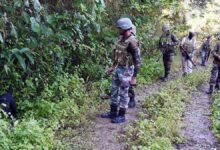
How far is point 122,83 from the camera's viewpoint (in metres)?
6.40

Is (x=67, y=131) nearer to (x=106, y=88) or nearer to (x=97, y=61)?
(x=106, y=88)

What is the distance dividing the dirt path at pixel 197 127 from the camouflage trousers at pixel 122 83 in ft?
4.08

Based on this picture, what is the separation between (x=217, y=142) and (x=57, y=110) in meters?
2.92

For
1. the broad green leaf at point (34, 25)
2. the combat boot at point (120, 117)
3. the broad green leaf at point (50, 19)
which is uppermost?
the broad green leaf at point (50, 19)

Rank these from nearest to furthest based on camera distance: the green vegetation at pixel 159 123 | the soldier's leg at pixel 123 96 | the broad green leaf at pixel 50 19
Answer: the green vegetation at pixel 159 123 → the soldier's leg at pixel 123 96 → the broad green leaf at pixel 50 19

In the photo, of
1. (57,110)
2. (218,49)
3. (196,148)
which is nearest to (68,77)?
(57,110)

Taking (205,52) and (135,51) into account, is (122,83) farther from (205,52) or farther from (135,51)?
(205,52)

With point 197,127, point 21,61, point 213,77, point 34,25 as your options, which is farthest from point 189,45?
point 21,61

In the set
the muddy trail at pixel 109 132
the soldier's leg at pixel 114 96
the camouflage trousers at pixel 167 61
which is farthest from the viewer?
the camouflage trousers at pixel 167 61

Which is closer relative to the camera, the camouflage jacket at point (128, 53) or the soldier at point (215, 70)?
the camouflage jacket at point (128, 53)

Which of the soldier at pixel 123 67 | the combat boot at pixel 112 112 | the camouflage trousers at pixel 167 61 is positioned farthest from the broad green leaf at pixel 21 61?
→ the camouflage trousers at pixel 167 61

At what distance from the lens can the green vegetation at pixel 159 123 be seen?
542 cm

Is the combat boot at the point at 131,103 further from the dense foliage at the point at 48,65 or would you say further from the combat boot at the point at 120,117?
the combat boot at the point at 120,117

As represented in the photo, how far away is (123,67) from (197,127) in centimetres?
193
